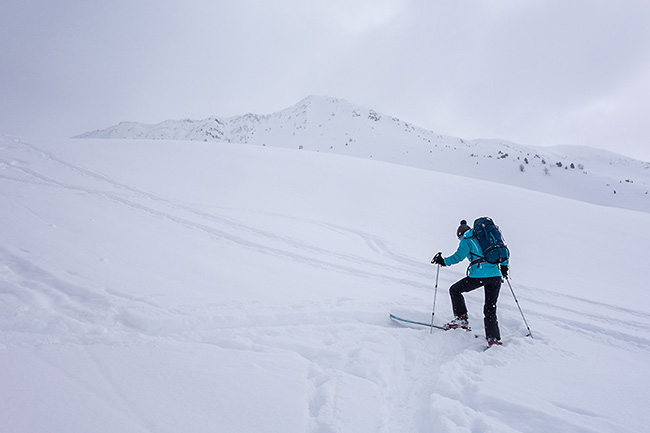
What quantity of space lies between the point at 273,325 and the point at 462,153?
39.0 m

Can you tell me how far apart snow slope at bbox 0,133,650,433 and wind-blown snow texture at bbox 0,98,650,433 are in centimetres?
2

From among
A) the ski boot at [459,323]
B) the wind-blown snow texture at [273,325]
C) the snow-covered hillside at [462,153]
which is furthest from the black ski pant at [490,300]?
the snow-covered hillside at [462,153]

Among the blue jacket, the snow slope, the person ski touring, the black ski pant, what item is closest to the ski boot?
the person ski touring

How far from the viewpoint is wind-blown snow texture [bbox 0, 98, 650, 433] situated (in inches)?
104

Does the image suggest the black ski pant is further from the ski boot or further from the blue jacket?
the ski boot

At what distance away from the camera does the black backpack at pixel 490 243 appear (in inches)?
176

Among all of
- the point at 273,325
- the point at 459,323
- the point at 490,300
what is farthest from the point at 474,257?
the point at 273,325

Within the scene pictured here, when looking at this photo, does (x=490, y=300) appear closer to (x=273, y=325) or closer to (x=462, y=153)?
(x=273, y=325)

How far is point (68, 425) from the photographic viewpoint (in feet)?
7.15

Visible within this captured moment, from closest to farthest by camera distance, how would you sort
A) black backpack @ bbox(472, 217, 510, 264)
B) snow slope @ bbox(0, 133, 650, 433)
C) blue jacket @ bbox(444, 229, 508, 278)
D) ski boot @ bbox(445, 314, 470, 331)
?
snow slope @ bbox(0, 133, 650, 433), black backpack @ bbox(472, 217, 510, 264), blue jacket @ bbox(444, 229, 508, 278), ski boot @ bbox(445, 314, 470, 331)

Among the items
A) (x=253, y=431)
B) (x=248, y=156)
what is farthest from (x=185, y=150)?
(x=253, y=431)

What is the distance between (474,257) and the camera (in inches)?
186

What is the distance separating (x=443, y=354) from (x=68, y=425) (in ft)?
13.0

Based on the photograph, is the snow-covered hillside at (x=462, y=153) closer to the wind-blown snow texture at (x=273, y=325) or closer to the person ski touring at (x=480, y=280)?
the wind-blown snow texture at (x=273, y=325)
